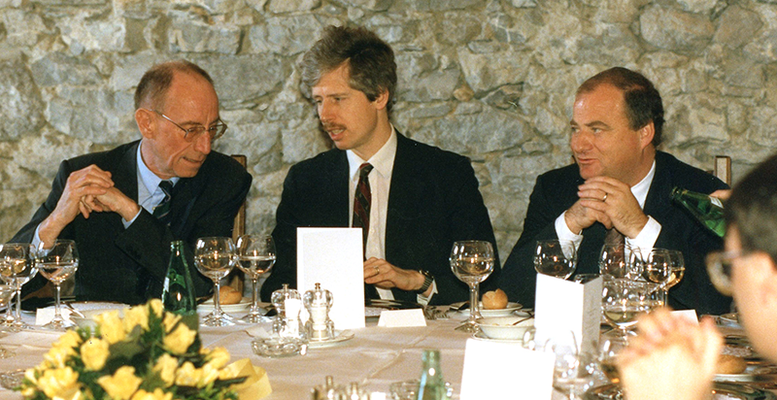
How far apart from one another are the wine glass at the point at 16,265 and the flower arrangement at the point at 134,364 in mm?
1074

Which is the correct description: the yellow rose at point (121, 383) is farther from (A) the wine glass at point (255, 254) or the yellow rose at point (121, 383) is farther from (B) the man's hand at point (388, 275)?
(B) the man's hand at point (388, 275)

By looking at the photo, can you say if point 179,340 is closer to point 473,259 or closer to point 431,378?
point 431,378

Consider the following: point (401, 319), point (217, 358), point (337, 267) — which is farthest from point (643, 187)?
point (217, 358)

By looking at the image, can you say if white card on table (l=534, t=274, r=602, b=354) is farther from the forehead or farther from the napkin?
the forehead

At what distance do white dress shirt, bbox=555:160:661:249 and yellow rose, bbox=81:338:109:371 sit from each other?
5.12 ft

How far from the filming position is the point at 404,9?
12.6 ft

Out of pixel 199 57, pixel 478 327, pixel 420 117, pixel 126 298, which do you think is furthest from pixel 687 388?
pixel 199 57

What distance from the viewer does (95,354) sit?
97 cm

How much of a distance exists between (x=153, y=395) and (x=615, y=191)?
1.89m

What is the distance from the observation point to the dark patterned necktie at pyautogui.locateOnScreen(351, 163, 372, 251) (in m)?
3.02

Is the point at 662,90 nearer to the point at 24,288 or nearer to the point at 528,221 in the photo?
the point at 528,221

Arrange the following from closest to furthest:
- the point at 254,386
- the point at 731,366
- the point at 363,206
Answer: the point at 254,386 → the point at 731,366 → the point at 363,206

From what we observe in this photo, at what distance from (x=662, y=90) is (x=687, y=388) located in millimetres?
3055

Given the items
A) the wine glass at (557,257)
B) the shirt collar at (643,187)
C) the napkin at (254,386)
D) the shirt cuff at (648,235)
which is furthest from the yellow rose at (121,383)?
the shirt collar at (643,187)
